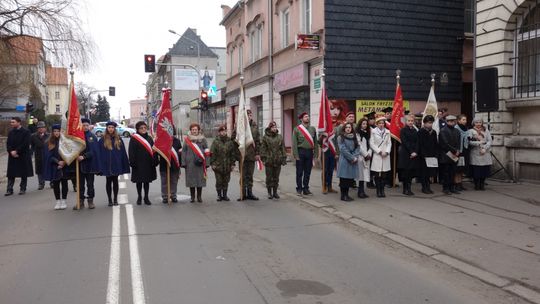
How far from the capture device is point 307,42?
662 inches

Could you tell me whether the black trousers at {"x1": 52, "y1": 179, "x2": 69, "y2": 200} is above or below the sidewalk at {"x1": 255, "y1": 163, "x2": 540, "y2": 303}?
above

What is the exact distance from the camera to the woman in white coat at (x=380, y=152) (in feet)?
35.3

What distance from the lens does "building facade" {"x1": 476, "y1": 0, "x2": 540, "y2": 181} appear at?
12266 mm

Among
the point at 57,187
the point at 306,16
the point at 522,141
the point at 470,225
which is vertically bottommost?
the point at 470,225

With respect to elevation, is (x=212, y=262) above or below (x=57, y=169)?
below

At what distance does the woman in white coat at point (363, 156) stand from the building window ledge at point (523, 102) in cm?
431

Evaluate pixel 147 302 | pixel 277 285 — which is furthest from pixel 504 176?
pixel 147 302

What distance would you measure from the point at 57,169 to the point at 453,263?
7.72 metres

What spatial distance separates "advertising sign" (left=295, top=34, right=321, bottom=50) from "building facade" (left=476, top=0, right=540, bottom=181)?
18.3 feet

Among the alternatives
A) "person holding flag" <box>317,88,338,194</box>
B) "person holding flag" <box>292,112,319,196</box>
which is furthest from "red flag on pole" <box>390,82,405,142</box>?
"person holding flag" <box>292,112,319,196</box>

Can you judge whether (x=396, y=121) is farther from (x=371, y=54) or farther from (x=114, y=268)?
(x=114, y=268)

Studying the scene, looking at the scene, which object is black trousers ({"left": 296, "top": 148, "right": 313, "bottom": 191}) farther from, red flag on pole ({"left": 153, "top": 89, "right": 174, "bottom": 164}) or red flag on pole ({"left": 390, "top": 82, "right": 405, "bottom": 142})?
red flag on pole ({"left": 153, "top": 89, "right": 174, "bottom": 164})

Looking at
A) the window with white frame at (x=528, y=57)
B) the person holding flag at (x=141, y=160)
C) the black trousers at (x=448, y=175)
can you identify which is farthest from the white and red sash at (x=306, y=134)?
the window with white frame at (x=528, y=57)

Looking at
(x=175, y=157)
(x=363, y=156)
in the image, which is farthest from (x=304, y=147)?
(x=175, y=157)
